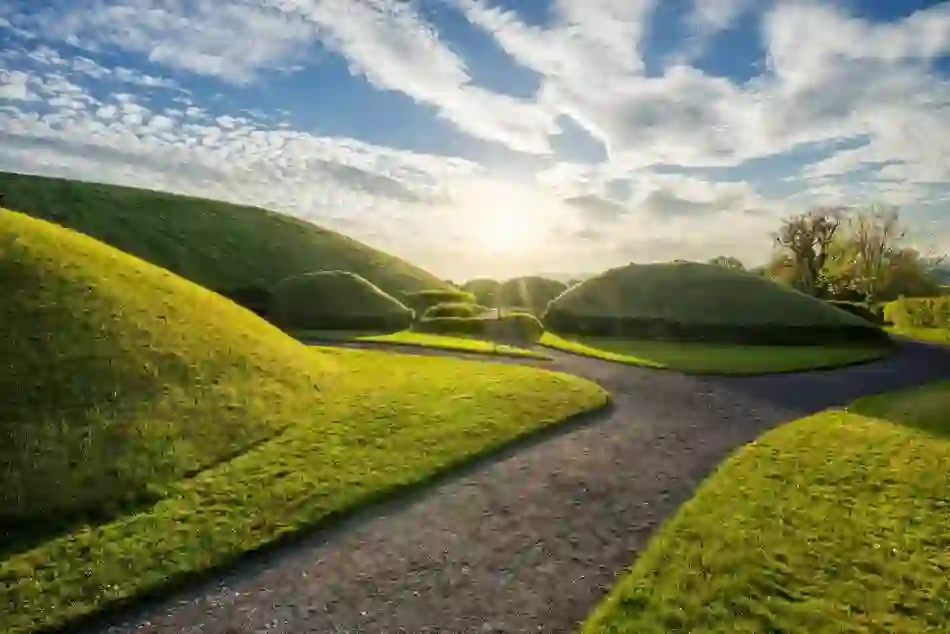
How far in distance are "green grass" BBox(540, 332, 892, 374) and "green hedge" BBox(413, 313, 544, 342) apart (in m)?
0.99

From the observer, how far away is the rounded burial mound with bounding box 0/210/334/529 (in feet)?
31.0

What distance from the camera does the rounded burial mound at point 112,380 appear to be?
944 centimetres

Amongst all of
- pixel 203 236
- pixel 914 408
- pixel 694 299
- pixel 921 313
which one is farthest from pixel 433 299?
pixel 914 408

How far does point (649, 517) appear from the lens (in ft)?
29.7

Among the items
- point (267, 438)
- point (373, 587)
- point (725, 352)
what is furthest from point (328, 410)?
point (725, 352)

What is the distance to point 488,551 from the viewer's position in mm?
7980

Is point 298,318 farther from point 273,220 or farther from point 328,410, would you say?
point 273,220

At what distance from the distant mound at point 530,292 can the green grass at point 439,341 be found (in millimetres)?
22994

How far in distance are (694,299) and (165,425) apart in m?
34.0

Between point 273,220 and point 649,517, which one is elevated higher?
point 273,220

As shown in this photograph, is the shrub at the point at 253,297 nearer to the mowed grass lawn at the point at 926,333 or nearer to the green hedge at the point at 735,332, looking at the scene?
the green hedge at the point at 735,332

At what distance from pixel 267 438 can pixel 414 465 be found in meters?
3.17

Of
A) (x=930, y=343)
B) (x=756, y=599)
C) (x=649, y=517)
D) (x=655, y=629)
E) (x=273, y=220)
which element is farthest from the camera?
(x=273, y=220)

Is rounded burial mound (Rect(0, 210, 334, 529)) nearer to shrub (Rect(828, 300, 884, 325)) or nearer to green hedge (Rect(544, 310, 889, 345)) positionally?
green hedge (Rect(544, 310, 889, 345))
